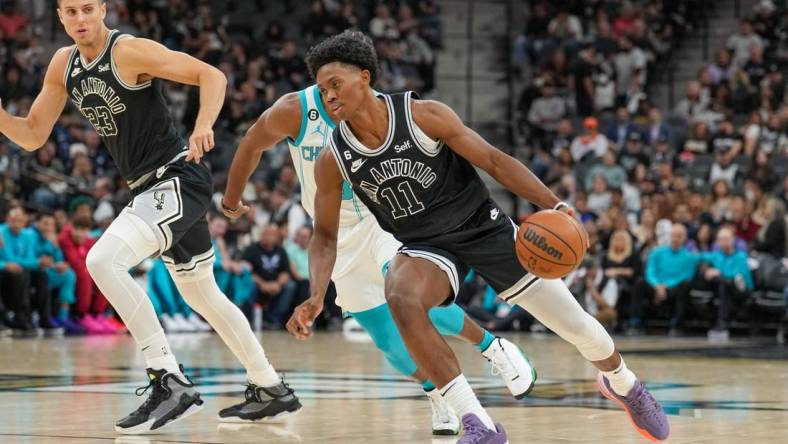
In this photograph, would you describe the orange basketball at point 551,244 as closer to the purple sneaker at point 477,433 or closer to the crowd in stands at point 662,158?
the purple sneaker at point 477,433

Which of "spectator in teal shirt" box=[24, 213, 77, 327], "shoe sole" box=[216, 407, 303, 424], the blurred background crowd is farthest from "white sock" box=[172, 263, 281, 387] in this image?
"spectator in teal shirt" box=[24, 213, 77, 327]

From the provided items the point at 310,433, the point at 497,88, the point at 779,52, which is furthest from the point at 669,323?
the point at 310,433

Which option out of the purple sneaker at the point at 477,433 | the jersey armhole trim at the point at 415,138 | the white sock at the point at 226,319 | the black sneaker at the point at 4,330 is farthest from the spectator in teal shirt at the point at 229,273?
the purple sneaker at the point at 477,433

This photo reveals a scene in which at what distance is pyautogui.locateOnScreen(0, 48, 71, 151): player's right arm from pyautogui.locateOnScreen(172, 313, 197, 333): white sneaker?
31.9ft

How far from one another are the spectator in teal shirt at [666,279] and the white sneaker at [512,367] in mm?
10267

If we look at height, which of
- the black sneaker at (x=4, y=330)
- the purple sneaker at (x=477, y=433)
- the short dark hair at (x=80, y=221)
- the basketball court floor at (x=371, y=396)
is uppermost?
the purple sneaker at (x=477, y=433)

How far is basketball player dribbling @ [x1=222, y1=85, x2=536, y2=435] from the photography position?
6430 mm

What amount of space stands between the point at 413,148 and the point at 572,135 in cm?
1526

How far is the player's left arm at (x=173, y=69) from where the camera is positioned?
6387mm

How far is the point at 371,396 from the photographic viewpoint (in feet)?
25.9

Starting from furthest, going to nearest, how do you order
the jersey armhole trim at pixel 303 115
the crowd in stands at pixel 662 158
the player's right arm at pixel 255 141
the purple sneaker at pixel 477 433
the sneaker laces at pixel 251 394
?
the crowd in stands at pixel 662 158 < the sneaker laces at pixel 251 394 < the jersey armhole trim at pixel 303 115 < the player's right arm at pixel 255 141 < the purple sneaker at pixel 477 433

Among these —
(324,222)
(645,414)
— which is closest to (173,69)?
(324,222)

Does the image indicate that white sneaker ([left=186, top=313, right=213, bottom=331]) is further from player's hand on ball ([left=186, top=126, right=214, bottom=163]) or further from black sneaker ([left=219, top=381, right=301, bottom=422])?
player's hand on ball ([left=186, top=126, right=214, bottom=163])

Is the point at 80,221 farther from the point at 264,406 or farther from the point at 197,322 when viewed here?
the point at 264,406
